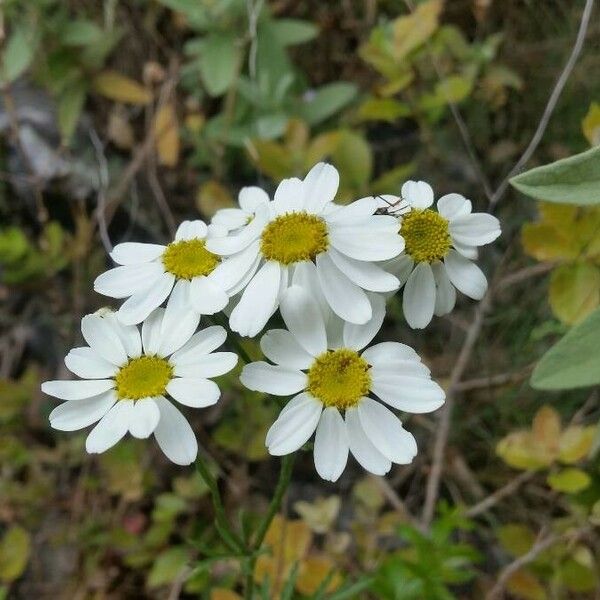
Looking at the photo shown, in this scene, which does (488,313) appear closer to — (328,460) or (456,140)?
(456,140)

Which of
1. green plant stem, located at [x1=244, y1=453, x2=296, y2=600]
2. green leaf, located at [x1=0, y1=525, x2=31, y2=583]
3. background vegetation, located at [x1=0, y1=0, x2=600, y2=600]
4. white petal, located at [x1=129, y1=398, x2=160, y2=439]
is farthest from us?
green leaf, located at [x1=0, y1=525, x2=31, y2=583]

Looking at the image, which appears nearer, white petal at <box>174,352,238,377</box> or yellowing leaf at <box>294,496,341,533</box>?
white petal at <box>174,352,238,377</box>

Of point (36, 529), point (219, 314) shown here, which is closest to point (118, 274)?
point (219, 314)

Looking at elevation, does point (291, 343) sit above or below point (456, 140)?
above

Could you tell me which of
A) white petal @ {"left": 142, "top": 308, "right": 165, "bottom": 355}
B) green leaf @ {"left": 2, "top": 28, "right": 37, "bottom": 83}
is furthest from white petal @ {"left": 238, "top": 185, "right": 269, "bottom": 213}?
green leaf @ {"left": 2, "top": 28, "right": 37, "bottom": 83}

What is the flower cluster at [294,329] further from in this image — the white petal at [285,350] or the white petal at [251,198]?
the white petal at [251,198]

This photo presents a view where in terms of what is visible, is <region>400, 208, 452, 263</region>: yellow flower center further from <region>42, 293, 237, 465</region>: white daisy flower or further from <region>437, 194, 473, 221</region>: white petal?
<region>42, 293, 237, 465</region>: white daisy flower

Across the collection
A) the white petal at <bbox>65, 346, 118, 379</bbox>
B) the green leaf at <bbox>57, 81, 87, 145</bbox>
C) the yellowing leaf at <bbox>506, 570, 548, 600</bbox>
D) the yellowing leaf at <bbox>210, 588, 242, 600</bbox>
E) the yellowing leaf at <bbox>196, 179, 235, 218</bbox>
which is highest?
the white petal at <bbox>65, 346, 118, 379</bbox>
